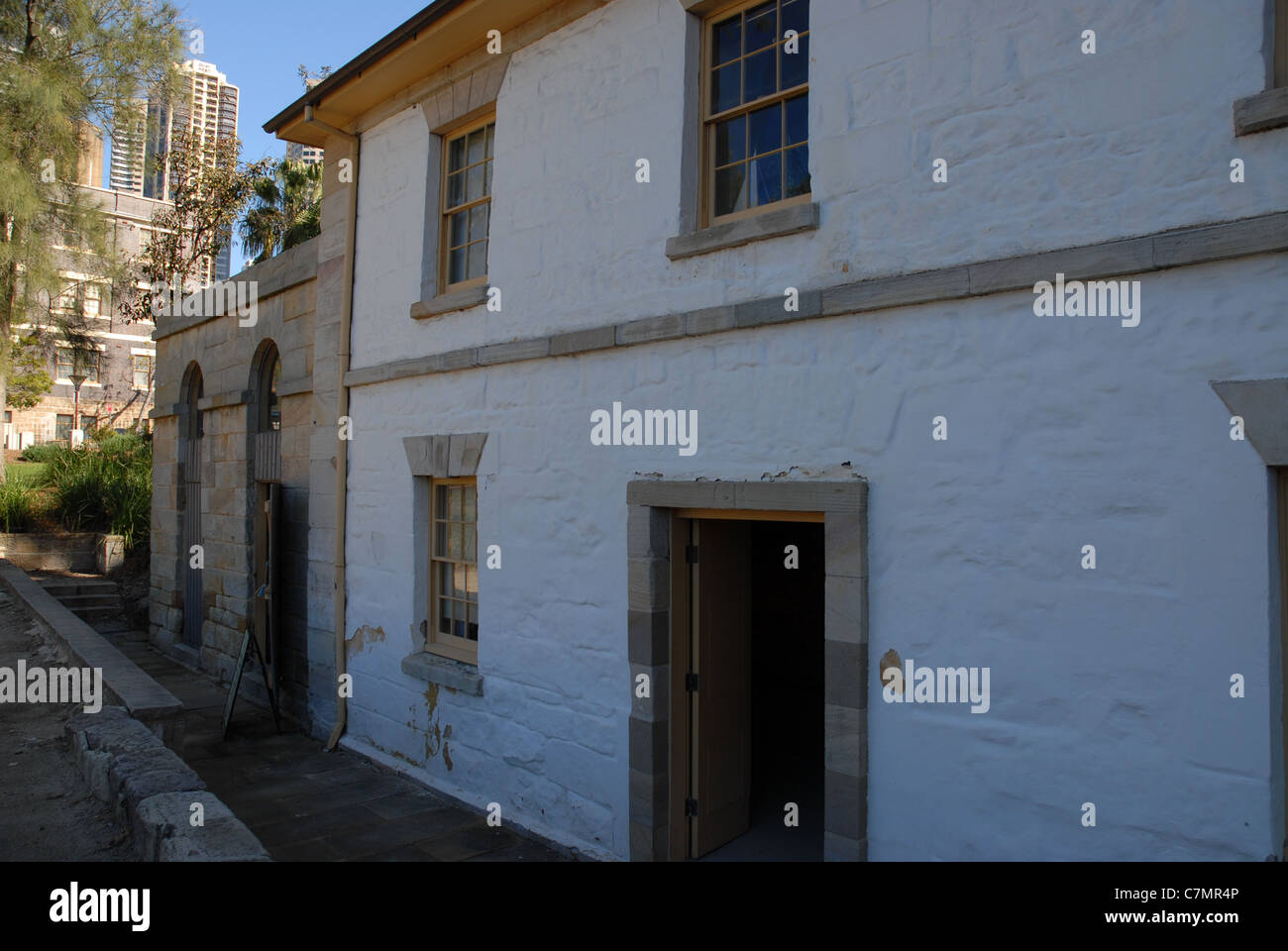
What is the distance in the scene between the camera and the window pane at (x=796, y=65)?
5211 millimetres

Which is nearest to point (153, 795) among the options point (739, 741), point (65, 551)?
point (739, 741)

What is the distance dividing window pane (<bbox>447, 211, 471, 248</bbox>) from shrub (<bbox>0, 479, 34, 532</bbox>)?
15538mm

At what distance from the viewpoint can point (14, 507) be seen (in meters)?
18.5

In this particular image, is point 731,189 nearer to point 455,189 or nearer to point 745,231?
point 745,231

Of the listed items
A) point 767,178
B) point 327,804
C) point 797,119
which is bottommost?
point 327,804

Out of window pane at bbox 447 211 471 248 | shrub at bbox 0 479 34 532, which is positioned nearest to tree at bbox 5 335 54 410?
shrub at bbox 0 479 34 532

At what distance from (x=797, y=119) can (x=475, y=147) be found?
3496 millimetres

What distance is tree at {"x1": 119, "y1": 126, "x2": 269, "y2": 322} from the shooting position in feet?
76.9

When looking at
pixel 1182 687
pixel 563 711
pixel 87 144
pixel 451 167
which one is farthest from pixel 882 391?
pixel 87 144

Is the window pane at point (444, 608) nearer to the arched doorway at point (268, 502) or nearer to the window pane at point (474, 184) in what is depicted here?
the arched doorway at point (268, 502)

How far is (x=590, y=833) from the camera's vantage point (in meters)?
6.06

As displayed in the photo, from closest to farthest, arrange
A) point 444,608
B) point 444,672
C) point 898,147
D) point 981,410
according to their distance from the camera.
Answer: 1. point 981,410
2. point 898,147
3. point 444,672
4. point 444,608

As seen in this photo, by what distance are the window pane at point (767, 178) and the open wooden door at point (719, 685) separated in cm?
208

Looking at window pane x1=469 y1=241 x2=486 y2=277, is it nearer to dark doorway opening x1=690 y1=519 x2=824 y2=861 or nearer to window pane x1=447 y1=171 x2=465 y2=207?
window pane x1=447 y1=171 x2=465 y2=207
